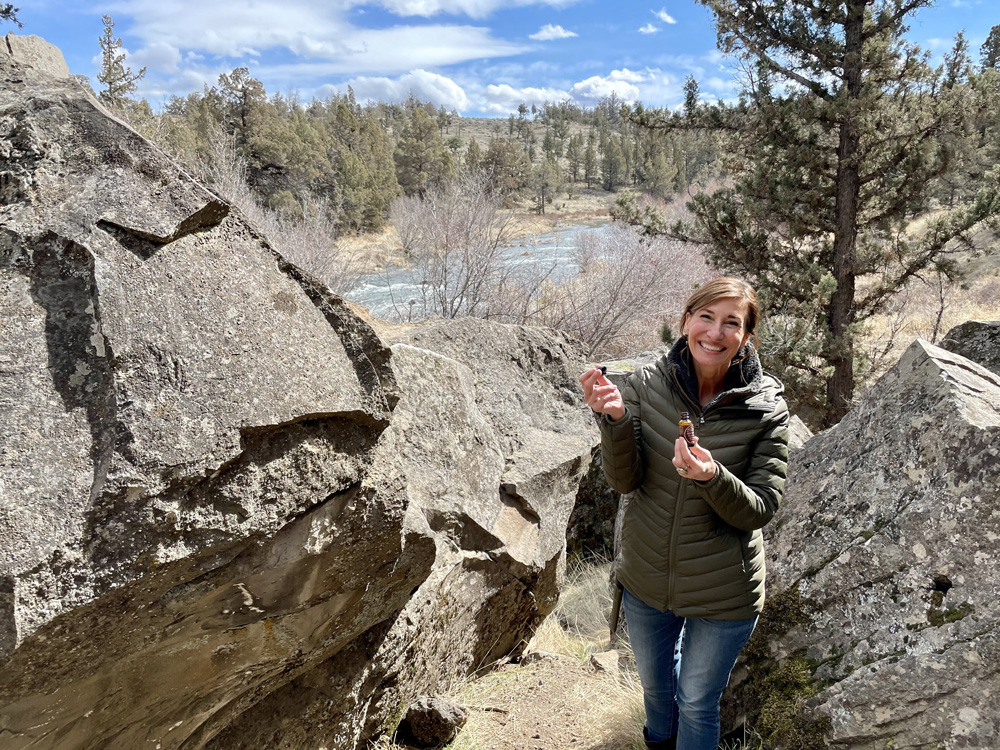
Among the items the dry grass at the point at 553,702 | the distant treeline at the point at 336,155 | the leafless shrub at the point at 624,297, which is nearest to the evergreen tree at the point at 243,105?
→ the distant treeline at the point at 336,155

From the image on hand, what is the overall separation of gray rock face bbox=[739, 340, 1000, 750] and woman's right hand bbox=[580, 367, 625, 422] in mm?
1133

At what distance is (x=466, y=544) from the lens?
3262mm

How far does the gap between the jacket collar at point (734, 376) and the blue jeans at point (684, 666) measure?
0.72 m

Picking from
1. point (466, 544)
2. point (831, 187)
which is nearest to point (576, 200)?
point (831, 187)

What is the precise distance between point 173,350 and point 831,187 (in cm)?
719

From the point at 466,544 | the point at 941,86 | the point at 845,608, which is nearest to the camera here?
the point at 845,608

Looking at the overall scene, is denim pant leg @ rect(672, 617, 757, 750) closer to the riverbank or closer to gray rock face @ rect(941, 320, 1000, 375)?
gray rock face @ rect(941, 320, 1000, 375)

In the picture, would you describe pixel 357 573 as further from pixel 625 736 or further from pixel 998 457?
pixel 998 457

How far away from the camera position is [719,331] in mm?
2051

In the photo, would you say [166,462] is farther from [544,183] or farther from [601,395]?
[544,183]

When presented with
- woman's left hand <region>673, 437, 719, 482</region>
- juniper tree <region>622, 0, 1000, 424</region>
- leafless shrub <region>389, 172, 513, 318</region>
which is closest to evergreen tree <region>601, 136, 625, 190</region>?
leafless shrub <region>389, 172, 513, 318</region>

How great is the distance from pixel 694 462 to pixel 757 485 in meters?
0.32

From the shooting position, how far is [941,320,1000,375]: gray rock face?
14.0ft

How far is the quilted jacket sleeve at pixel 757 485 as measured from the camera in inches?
74.0
